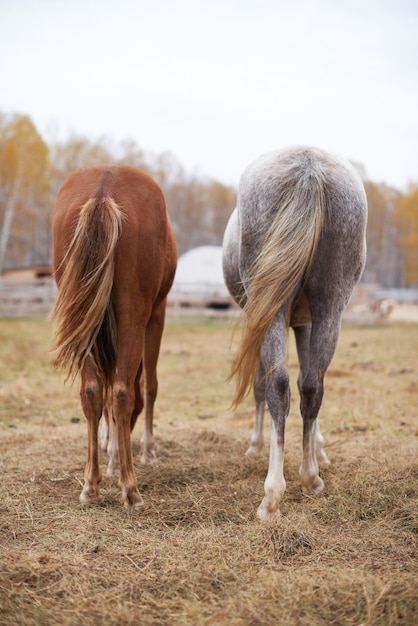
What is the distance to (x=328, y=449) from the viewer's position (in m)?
4.55

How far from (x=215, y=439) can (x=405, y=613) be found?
2.85 metres

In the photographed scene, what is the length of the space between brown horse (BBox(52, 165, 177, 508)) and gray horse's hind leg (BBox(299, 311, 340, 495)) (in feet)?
3.18

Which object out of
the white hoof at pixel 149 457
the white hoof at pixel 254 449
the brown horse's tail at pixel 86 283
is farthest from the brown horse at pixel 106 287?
the white hoof at pixel 254 449

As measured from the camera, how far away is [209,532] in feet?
8.98

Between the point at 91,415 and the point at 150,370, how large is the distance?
3.22 feet

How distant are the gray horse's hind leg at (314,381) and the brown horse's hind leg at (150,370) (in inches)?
47.6

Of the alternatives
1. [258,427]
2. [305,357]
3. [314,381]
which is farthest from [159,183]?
[314,381]

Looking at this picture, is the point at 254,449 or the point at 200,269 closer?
the point at 254,449

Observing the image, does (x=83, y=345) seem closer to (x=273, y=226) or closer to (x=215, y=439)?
(x=273, y=226)

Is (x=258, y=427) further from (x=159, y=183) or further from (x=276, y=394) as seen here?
(x=159, y=183)

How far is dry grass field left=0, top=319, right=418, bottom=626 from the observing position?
2045 millimetres

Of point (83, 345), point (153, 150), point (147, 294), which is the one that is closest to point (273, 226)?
point (147, 294)

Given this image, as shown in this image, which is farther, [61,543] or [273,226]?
[273,226]

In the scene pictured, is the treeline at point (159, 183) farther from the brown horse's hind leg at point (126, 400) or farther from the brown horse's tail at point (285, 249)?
the brown horse's tail at point (285, 249)
